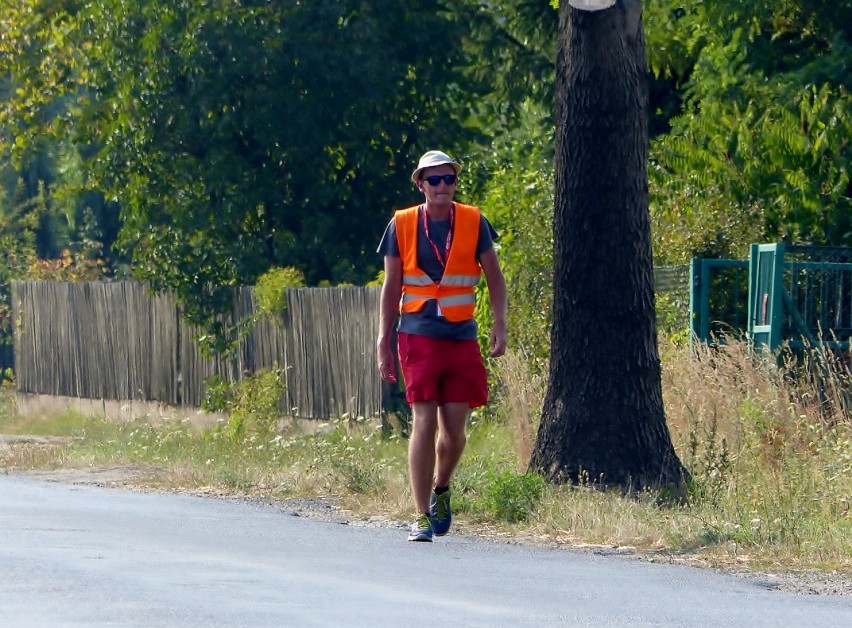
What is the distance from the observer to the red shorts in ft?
31.8

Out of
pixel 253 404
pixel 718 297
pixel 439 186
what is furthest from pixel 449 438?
pixel 253 404

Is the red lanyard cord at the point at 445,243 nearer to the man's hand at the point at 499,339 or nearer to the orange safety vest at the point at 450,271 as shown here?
the orange safety vest at the point at 450,271

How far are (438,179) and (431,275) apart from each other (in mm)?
510

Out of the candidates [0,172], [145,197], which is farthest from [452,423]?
[0,172]

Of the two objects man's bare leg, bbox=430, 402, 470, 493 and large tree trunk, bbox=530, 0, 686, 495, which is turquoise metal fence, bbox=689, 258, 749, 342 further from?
man's bare leg, bbox=430, 402, 470, 493

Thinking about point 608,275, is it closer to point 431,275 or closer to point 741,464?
point 741,464

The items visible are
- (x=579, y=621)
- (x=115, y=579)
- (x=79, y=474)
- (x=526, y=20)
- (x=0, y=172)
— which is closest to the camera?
(x=579, y=621)

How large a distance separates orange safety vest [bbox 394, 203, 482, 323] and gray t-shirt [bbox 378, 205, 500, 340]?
0.03 metres

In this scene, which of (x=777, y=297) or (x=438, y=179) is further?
(x=777, y=297)

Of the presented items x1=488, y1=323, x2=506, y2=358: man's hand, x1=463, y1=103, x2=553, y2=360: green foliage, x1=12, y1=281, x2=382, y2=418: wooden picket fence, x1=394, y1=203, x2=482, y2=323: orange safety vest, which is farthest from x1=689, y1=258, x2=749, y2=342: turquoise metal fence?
x1=394, y1=203, x2=482, y2=323: orange safety vest

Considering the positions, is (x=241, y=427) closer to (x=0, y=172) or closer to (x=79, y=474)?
(x=79, y=474)

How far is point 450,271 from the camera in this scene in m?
9.69

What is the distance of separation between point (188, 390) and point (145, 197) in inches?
90.7

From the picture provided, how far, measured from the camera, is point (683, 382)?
13.3m
